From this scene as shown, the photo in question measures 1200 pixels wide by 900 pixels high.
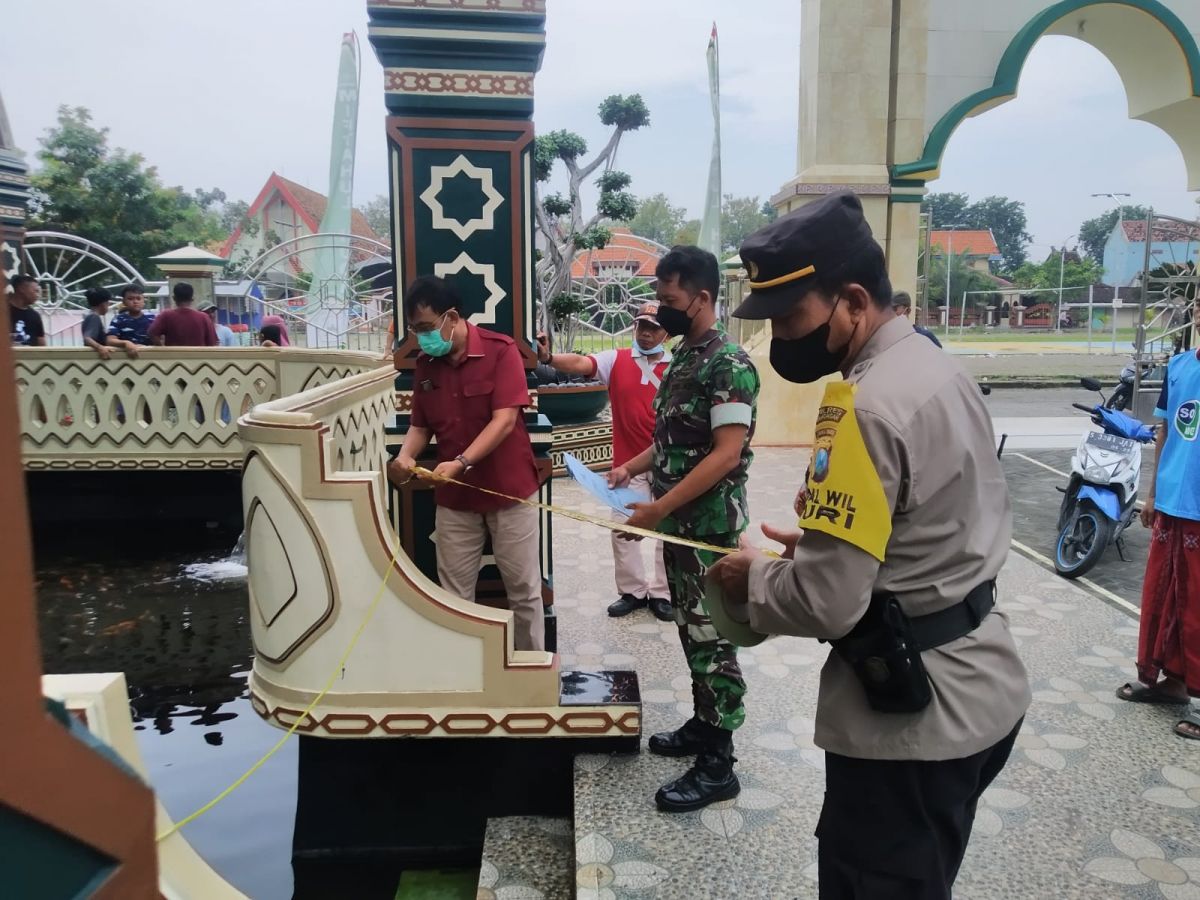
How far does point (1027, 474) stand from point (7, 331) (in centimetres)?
897

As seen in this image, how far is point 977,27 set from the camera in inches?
326

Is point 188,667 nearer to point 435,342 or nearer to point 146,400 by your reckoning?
point 435,342

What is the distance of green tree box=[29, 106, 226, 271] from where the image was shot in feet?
81.0

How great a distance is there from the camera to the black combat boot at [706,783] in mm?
2650

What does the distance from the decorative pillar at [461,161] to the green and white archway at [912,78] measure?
17.8 feet

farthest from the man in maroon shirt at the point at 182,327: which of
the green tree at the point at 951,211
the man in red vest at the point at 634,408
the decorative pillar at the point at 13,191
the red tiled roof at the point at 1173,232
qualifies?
the green tree at the point at 951,211

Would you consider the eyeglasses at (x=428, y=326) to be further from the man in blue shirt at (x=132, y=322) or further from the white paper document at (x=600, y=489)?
the man in blue shirt at (x=132, y=322)

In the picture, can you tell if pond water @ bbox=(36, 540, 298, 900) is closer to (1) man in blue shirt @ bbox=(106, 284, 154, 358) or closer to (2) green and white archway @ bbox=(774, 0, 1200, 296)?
(1) man in blue shirt @ bbox=(106, 284, 154, 358)

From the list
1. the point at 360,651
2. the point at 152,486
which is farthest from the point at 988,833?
the point at 152,486

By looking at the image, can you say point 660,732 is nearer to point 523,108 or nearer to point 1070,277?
point 523,108

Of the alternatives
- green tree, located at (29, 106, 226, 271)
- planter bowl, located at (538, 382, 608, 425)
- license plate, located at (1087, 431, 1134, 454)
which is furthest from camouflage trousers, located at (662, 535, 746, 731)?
green tree, located at (29, 106, 226, 271)

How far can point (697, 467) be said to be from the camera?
262 centimetres

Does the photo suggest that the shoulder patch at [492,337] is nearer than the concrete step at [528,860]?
No

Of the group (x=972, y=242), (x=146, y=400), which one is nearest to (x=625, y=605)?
(x=146, y=400)
